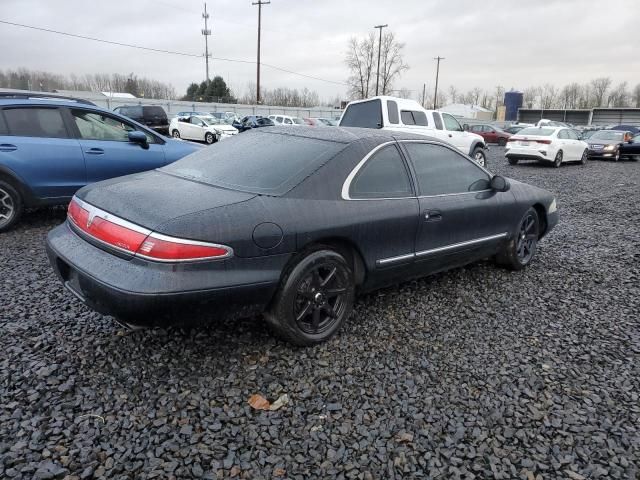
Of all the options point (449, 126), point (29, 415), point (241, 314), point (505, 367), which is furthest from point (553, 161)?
point (29, 415)

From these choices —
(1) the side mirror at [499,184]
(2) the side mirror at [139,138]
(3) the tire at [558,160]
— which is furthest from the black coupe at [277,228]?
(3) the tire at [558,160]

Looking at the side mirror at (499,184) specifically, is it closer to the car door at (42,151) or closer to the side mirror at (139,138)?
the side mirror at (139,138)

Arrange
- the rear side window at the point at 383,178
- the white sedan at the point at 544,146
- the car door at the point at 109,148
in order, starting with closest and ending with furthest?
the rear side window at the point at 383,178
the car door at the point at 109,148
the white sedan at the point at 544,146

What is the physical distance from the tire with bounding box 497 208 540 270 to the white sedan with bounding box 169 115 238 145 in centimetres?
2024

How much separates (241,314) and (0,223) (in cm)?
419

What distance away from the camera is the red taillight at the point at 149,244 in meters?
2.33

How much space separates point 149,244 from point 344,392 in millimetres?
1334

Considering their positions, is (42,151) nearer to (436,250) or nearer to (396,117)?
(436,250)

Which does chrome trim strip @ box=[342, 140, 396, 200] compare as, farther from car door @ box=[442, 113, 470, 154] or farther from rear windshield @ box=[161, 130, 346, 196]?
car door @ box=[442, 113, 470, 154]

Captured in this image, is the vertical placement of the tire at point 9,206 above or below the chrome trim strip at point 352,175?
below

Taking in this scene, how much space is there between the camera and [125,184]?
9.80 feet

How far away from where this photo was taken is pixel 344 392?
2.53m

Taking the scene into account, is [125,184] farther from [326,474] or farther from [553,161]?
[553,161]

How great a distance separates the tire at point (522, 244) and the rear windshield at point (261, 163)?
Result: 2.26 metres
